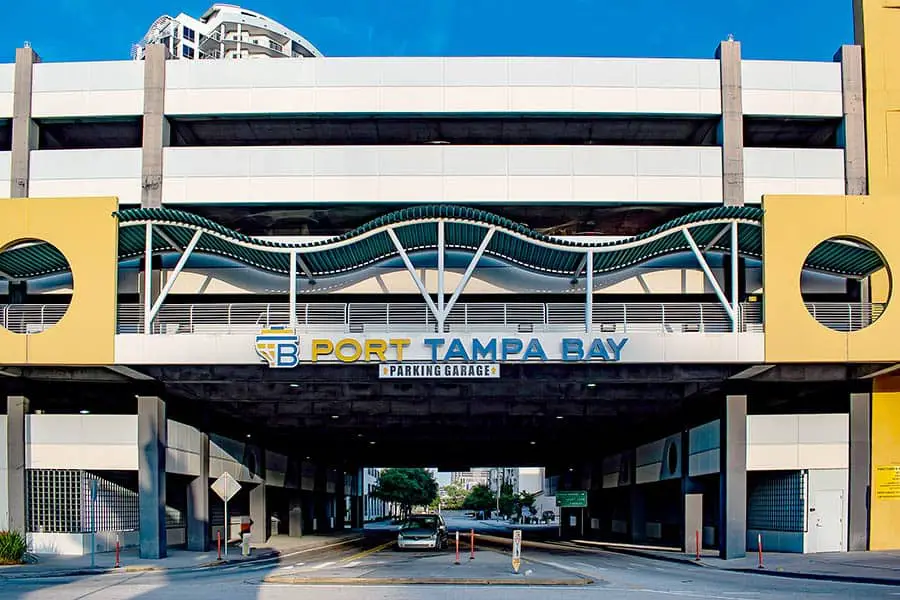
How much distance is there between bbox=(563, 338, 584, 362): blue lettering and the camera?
102ft

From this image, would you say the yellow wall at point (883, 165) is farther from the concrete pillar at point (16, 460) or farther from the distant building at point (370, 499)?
the distant building at point (370, 499)

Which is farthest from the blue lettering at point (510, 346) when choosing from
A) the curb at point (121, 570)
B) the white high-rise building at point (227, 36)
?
the white high-rise building at point (227, 36)

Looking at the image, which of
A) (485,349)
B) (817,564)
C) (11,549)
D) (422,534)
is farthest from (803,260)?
(11,549)

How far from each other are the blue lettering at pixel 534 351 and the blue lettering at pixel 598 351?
1.45 meters

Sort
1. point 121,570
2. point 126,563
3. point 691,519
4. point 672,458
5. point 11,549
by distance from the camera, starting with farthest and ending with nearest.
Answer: point 672,458 → point 691,519 → point 126,563 → point 11,549 → point 121,570

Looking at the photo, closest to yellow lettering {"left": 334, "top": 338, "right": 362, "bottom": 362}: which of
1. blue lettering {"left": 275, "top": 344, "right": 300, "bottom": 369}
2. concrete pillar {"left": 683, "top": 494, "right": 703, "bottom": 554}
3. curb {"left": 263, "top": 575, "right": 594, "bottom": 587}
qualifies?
blue lettering {"left": 275, "top": 344, "right": 300, "bottom": 369}

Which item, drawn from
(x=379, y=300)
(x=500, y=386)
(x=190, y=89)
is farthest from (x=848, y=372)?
(x=190, y=89)

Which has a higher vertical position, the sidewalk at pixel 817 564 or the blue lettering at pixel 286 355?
the blue lettering at pixel 286 355

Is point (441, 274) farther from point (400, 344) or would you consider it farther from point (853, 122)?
point (853, 122)

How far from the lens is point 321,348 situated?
3123 cm

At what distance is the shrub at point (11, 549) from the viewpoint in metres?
30.4

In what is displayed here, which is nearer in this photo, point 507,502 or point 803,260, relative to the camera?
point 803,260

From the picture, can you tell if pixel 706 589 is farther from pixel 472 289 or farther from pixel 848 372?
pixel 472 289

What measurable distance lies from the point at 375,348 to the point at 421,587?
1016 centimetres
